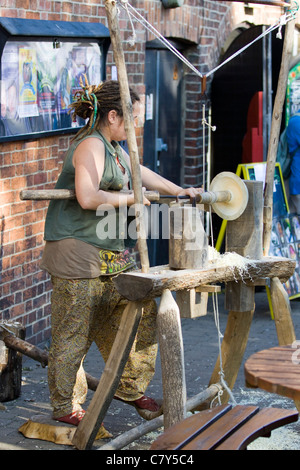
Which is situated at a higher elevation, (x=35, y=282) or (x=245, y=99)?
(x=245, y=99)

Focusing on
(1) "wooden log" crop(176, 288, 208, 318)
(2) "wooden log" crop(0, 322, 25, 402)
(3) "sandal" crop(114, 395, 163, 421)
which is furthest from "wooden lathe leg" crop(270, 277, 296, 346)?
(2) "wooden log" crop(0, 322, 25, 402)

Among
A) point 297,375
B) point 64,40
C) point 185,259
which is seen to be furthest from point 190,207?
point 64,40

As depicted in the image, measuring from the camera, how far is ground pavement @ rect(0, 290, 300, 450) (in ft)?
15.2

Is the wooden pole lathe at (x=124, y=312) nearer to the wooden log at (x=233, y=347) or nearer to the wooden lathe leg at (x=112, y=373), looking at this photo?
the wooden lathe leg at (x=112, y=373)

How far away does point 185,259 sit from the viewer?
4.25 meters

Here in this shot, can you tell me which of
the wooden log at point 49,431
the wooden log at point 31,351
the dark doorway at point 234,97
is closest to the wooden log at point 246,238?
the wooden log at point 31,351

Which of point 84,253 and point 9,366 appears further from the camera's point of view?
point 9,366

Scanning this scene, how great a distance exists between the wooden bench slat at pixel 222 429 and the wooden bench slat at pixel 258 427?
0.8 inches

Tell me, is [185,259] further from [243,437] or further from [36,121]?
[36,121]

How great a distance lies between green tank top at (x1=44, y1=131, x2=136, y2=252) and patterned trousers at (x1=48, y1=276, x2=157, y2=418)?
23 centimetres

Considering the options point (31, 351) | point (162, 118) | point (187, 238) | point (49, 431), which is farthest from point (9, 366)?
point (162, 118)

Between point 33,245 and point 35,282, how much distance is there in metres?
0.28

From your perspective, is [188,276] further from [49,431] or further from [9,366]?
[9,366]

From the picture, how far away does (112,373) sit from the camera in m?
4.12
